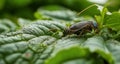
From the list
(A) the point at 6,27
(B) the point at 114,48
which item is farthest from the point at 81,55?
(A) the point at 6,27

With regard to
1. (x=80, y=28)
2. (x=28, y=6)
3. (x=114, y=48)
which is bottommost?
(x=114, y=48)

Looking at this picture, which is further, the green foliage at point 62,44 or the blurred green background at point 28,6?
the blurred green background at point 28,6

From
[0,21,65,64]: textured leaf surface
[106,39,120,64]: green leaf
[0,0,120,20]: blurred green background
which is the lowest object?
[106,39,120,64]: green leaf

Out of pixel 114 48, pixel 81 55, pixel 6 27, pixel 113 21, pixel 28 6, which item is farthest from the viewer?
pixel 28 6

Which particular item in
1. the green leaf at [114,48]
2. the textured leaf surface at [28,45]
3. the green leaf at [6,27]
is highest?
the green leaf at [6,27]

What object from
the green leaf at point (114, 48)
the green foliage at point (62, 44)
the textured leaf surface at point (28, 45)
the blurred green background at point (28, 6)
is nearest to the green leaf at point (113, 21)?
the green foliage at point (62, 44)

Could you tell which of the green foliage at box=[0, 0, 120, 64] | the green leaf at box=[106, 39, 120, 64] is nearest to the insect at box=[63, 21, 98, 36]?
the green foliage at box=[0, 0, 120, 64]

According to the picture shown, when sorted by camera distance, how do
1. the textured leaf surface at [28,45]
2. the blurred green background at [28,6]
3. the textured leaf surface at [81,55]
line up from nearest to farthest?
1. the textured leaf surface at [81,55]
2. the textured leaf surface at [28,45]
3. the blurred green background at [28,6]

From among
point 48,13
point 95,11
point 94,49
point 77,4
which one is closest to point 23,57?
point 94,49

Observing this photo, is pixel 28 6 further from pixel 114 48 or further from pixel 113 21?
pixel 114 48

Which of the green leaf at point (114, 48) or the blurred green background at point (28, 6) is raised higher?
the blurred green background at point (28, 6)

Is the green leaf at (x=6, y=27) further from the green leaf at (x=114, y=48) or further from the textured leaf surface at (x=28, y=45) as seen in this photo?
the green leaf at (x=114, y=48)

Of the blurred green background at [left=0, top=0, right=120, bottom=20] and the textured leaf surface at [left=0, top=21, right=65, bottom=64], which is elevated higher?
the blurred green background at [left=0, top=0, right=120, bottom=20]

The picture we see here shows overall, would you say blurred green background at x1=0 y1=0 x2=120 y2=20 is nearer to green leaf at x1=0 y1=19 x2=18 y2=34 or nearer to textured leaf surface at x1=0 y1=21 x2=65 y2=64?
green leaf at x1=0 y1=19 x2=18 y2=34
